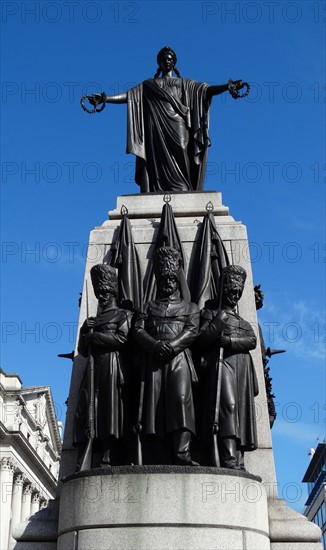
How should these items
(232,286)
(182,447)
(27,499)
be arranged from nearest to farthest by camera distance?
(182,447) → (232,286) → (27,499)

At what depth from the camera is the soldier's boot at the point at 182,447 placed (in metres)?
8.07

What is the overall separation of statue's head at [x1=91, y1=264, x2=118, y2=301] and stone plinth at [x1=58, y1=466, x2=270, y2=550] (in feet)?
7.65

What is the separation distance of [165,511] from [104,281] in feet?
9.91

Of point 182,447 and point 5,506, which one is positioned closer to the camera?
point 182,447

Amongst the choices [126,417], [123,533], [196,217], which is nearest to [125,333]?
[126,417]

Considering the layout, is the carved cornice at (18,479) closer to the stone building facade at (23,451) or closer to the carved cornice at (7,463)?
the stone building facade at (23,451)

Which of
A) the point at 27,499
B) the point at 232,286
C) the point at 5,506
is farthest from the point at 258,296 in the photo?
the point at 27,499

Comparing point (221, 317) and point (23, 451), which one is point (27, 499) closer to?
point (23, 451)

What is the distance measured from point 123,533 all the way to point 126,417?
4.65ft

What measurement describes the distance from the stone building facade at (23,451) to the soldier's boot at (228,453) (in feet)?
174

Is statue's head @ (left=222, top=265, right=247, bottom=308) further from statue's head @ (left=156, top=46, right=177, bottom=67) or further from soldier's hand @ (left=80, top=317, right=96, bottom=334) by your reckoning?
statue's head @ (left=156, top=46, right=177, bottom=67)

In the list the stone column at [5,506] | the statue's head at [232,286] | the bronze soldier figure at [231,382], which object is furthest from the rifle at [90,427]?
the stone column at [5,506]

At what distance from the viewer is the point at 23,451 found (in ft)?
244

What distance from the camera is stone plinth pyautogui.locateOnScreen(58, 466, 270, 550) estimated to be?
759 cm
